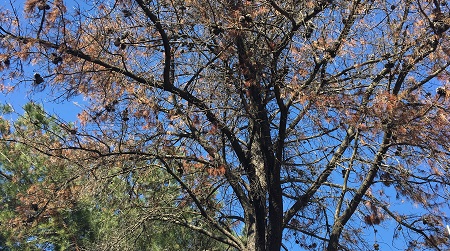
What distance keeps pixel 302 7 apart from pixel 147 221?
280 centimetres

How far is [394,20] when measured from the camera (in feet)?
18.2

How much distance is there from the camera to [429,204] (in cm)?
554

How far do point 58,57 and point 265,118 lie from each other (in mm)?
1983

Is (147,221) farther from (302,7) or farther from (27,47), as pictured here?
(302,7)

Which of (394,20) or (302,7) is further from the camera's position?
(394,20)

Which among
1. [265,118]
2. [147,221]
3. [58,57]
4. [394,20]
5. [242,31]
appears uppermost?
[394,20]

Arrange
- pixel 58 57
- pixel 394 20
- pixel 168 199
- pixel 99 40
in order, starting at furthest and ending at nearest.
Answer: pixel 168 199, pixel 394 20, pixel 99 40, pixel 58 57

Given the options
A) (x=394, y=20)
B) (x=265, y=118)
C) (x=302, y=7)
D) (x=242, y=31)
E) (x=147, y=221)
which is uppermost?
(x=394, y=20)

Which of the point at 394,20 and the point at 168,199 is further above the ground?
the point at 394,20

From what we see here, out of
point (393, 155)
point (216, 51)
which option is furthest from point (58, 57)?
point (393, 155)

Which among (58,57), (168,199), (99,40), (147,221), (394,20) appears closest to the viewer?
(58,57)

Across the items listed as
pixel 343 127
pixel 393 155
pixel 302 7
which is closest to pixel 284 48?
pixel 302 7

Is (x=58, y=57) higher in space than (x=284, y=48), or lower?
lower

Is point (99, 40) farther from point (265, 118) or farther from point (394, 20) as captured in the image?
point (394, 20)
